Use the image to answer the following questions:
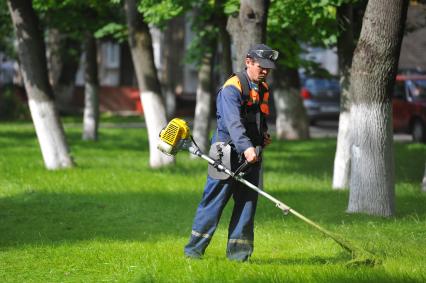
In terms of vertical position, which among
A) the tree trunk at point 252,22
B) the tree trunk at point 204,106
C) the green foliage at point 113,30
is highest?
the tree trunk at point 252,22

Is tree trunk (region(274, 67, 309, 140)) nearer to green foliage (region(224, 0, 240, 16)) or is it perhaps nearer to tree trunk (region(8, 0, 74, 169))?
tree trunk (region(8, 0, 74, 169))

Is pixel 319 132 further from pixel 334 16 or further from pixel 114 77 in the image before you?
pixel 114 77

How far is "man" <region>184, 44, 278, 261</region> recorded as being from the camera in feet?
30.1

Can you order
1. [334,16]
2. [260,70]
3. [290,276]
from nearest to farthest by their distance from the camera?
[290,276], [260,70], [334,16]

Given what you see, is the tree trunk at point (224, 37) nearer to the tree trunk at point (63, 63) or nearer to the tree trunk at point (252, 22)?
the tree trunk at point (252, 22)

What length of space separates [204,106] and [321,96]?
41.3 ft

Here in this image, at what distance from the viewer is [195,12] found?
23.8 meters

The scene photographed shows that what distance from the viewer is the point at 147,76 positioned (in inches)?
815

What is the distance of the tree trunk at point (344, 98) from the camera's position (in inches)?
680

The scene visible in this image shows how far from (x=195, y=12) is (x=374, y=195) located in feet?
36.5

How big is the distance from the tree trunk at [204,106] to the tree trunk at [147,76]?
3209 mm

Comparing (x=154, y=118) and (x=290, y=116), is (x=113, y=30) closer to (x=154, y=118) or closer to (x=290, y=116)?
(x=154, y=118)

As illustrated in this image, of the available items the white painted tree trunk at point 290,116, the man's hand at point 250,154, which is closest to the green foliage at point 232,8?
the man's hand at point 250,154

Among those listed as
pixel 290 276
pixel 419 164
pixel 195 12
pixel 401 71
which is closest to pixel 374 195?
pixel 290 276
